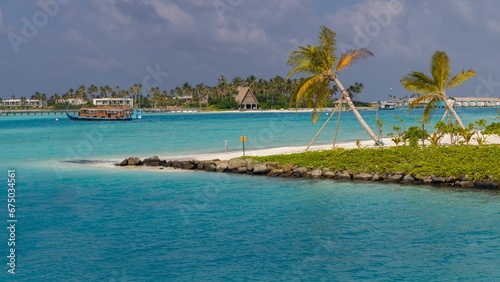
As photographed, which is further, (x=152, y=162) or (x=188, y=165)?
(x=152, y=162)

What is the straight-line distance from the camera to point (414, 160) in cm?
3131

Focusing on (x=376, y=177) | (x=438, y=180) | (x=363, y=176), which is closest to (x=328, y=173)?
(x=363, y=176)

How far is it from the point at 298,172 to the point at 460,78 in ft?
50.9

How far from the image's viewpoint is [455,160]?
30062 mm

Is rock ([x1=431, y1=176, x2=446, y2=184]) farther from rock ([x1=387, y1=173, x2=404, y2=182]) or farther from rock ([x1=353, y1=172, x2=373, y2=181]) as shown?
rock ([x1=353, y1=172, x2=373, y2=181])

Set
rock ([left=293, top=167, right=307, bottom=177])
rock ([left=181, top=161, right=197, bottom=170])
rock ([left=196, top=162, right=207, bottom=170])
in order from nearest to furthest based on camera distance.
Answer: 1. rock ([left=293, top=167, right=307, bottom=177])
2. rock ([left=196, top=162, right=207, bottom=170])
3. rock ([left=181, top=161, right=197, bottom=170])

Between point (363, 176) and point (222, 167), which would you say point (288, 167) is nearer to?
point (222, 167)

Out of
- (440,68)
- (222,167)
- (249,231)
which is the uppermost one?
(440,68)

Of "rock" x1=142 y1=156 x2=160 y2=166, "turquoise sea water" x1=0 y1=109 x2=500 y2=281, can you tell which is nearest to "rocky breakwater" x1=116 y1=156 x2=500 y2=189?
"rock" x1=142 y1=156 x2=160 y2=166

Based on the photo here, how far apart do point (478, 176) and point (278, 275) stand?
599 inches

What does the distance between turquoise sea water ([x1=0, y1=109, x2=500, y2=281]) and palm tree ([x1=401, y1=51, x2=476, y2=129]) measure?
14344 mm

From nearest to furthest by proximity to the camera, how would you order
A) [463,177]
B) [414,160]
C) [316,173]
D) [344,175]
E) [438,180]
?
[463,177]
[438,180]
[344,175]
[414,160]
[316,173]

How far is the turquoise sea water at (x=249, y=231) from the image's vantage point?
16.2m

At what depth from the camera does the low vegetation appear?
28406 millimetres
